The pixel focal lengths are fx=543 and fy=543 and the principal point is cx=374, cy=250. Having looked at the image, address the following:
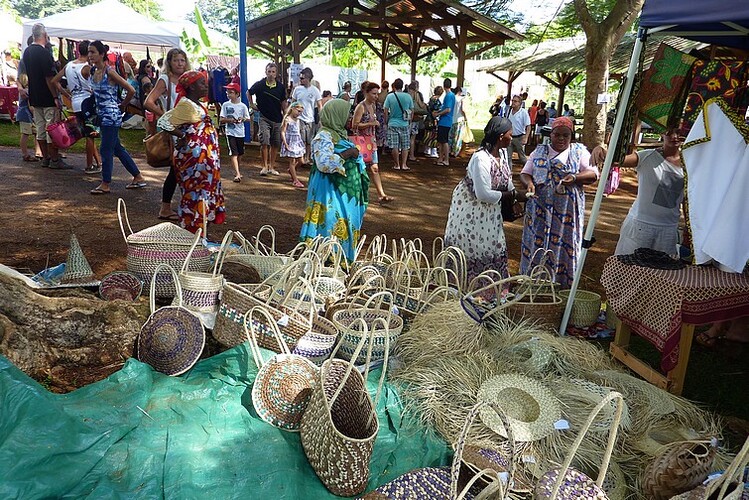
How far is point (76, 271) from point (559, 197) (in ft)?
11.9

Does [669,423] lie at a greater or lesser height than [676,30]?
lesser

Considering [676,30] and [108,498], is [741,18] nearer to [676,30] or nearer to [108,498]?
[676,30]

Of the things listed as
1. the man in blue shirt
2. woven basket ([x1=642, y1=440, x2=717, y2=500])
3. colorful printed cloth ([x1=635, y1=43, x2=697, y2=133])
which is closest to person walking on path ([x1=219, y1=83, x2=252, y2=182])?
the man in blue shirt

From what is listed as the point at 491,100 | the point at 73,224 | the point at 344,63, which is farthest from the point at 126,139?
the point at 491,100

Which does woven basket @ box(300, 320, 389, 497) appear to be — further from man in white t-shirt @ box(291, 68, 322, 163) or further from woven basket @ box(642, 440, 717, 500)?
man in white t-shirt @ box(291, 68, 322, 163)

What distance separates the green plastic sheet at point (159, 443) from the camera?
6.29 ft

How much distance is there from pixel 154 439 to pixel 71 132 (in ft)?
22.7

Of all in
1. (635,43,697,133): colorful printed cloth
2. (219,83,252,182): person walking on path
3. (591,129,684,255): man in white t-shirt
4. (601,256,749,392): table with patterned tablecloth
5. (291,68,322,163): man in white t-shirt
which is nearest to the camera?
(601,256,749,392): table with patterned tablecloth

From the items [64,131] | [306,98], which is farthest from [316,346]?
[306,98]

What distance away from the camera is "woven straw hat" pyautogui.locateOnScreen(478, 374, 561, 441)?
244 centimetres

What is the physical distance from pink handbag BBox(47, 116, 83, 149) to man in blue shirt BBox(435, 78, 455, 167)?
7.09m

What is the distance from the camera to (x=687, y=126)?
392cm

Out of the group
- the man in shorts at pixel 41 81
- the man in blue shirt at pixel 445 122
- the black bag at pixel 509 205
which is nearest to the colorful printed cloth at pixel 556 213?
the black bag at pixel 509 205

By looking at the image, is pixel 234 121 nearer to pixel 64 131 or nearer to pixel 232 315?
pixel 64 131
